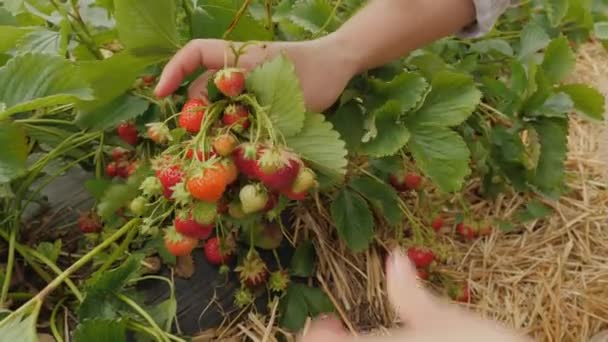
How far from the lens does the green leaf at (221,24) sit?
82 cm

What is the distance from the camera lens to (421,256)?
3.21 feet

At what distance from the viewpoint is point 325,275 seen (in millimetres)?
1035

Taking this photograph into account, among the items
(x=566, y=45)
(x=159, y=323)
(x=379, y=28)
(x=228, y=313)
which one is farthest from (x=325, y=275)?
(x=566, y=45)

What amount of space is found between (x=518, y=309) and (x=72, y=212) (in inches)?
29.8

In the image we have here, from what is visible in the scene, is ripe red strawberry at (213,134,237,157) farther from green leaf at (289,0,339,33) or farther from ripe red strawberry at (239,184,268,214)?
green leaf at (289,0,339,33)

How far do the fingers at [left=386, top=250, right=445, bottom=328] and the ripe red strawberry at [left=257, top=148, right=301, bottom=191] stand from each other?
0.20 metres

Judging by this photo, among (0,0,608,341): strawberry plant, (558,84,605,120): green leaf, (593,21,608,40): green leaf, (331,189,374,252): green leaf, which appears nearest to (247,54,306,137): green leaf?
(0,0,608,341): strawberry plant

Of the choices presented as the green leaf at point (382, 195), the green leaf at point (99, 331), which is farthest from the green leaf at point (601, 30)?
the green leaf at point (99, 331)

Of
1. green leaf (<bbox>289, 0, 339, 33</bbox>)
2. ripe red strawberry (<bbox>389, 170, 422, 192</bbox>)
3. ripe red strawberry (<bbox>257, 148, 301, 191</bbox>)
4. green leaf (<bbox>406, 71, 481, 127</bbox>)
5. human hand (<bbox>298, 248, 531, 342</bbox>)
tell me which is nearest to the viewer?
human hand (<bbox>298, 248, 531, 342</bbox>)

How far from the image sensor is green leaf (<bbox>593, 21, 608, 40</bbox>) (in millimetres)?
1233

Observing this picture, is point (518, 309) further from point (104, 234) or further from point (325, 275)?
point (104, 234)

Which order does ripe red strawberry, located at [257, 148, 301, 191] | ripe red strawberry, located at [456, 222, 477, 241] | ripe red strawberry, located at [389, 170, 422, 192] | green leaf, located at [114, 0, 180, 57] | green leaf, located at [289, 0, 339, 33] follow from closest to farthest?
ripe red strawberry, located at [257, 148, 301, 191]
green leaf, located at [114, 0, 180, 57]
green leaf, located at [289, 0, 339, 33]
ripe red strawberry, located at [389, 170, 422, 192]
ripe red strawberry, located at [456, 222, 477, 241]

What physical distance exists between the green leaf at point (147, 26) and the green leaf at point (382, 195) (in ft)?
1.18

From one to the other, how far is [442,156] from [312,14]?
29 cm
